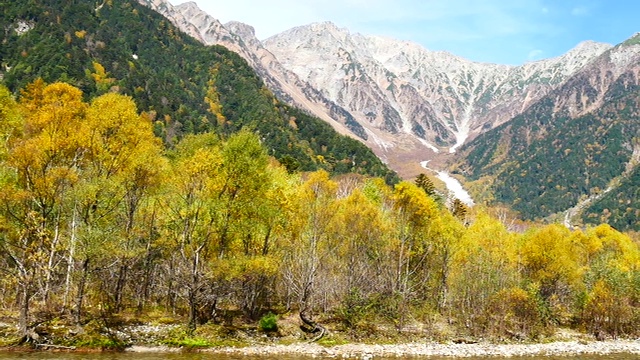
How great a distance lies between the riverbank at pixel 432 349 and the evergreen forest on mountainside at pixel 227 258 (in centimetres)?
173

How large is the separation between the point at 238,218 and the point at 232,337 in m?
9.87

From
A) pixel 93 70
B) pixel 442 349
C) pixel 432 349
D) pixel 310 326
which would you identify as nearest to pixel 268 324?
pixel 310 326

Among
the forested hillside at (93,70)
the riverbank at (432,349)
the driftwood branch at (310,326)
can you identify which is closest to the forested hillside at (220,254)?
the driftwood branch at (310,326)

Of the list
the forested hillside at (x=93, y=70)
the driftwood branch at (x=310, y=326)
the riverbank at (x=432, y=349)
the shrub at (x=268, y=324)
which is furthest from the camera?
the forested hillside at (x=93, y=70)

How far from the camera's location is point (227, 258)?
1612 inches

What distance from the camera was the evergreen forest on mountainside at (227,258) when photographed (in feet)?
112

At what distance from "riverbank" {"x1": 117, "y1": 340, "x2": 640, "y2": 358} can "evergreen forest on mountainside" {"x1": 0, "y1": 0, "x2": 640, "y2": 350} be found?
173 cm

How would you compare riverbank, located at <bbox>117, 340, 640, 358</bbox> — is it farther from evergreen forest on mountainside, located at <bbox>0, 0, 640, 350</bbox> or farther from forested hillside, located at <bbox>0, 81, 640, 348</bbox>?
forested hillside, located at <bbox>0, 81, 640, 348</bbox>

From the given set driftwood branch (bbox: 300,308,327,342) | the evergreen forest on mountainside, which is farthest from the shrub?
driftwood branch (bbox: 300,308,327,342)

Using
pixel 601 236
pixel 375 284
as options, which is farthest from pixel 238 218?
pixel 601 236

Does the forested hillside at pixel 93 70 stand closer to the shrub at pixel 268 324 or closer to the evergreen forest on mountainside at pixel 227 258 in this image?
the evergreen forest on mountainside at pixel 227 258

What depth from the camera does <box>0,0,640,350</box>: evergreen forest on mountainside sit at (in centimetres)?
3428

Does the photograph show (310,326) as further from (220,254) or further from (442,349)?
(442,349)

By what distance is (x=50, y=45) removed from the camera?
153875mm
